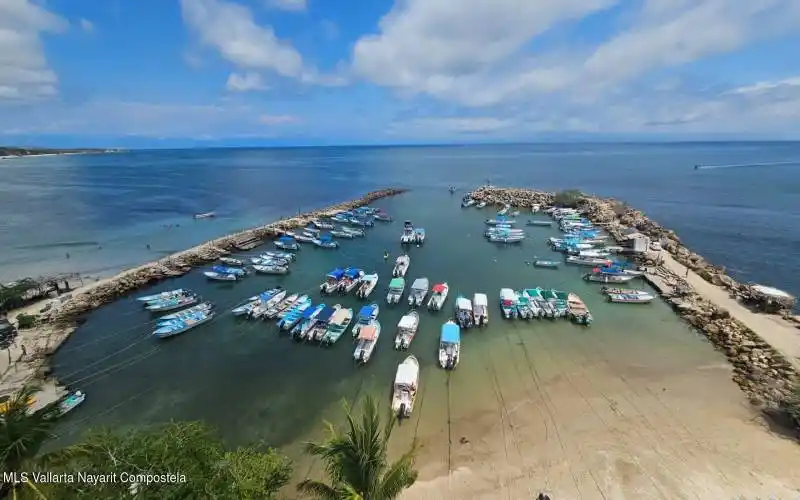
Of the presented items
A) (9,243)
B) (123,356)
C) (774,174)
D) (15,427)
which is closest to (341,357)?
(123,356)

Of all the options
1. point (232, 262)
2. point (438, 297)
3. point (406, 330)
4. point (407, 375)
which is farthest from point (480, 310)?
point (232, 262)

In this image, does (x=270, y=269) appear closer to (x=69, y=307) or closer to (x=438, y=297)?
(x=69, y=307)

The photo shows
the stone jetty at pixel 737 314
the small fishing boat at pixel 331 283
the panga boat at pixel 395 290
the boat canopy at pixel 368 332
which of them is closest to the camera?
the stone jetty at pixel 737 314

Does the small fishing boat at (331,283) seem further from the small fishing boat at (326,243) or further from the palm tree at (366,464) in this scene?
the palm tree at (366,464)

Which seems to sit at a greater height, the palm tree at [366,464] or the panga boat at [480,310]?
the palm tree at [366,464]

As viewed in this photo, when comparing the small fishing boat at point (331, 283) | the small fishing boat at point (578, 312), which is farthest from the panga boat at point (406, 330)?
the small fishing boat at point (578, 312)

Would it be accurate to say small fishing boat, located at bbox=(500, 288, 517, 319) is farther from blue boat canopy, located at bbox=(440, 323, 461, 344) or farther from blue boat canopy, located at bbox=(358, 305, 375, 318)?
blue boat canopy, located at bbox=(358, 305, 375, 318)

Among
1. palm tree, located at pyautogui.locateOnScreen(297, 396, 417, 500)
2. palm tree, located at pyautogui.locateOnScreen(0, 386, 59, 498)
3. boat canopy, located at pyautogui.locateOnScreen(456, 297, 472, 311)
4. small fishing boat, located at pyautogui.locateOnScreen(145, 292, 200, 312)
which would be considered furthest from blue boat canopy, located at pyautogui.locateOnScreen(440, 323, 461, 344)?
small fishing boat, located at pyautogui.locateOnScreen(145, 292, 200, 312)
